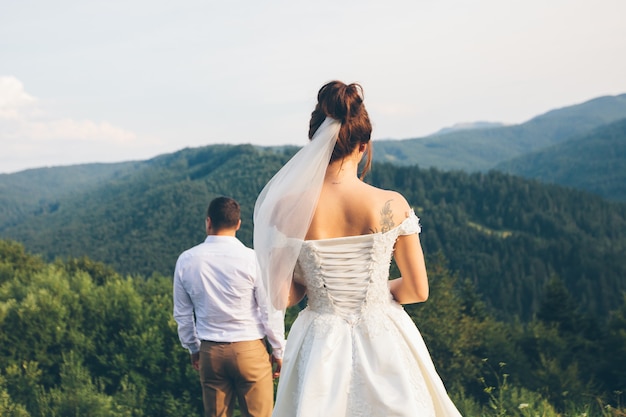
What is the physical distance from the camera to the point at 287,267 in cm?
277

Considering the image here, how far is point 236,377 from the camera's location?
4113mm

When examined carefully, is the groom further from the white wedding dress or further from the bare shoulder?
the bare shoulder

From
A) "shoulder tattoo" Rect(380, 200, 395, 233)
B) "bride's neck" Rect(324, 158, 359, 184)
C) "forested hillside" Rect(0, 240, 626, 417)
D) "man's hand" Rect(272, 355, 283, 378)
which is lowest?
"forested hillside" Rect(0, 240, 626, 417)

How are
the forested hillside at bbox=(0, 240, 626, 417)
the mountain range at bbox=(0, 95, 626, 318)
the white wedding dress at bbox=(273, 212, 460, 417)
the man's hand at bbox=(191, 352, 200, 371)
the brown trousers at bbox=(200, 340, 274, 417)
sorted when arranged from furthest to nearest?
the mountain range at bbox=(0, 95, 626, 318) → the forested hillside at bbox=(0, 240, 626, 417) → the man's hand at bbox=(191, 352, 200, 371) → the brown trousers at bbox=(200, 340, 274, 417) → the white wedding dress at bbox=(273, 212, 460, 417)

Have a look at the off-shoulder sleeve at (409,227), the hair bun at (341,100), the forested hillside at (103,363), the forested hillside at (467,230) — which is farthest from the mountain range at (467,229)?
the hair bun at (341,100)

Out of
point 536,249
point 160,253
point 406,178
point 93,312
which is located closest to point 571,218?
point 536,249

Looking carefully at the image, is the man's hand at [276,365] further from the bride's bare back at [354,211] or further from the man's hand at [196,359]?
the bride's bare back at [354,211]

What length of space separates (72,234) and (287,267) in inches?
5456

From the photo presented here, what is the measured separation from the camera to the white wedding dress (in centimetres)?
260

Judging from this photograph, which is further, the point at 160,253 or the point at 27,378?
the point at 160,253

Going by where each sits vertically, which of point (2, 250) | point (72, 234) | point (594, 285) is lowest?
point (594, 285)

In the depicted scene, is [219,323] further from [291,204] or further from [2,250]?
[2,250]

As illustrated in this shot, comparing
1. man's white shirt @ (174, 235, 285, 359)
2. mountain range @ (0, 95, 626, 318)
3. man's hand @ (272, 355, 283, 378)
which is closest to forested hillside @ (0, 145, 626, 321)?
mountain range @ (0, 95, 626, 318)

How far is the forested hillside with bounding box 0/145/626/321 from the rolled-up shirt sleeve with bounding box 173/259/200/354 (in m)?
75.0
